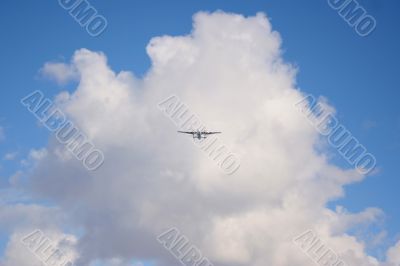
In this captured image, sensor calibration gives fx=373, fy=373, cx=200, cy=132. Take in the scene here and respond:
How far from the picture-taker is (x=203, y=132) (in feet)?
423
